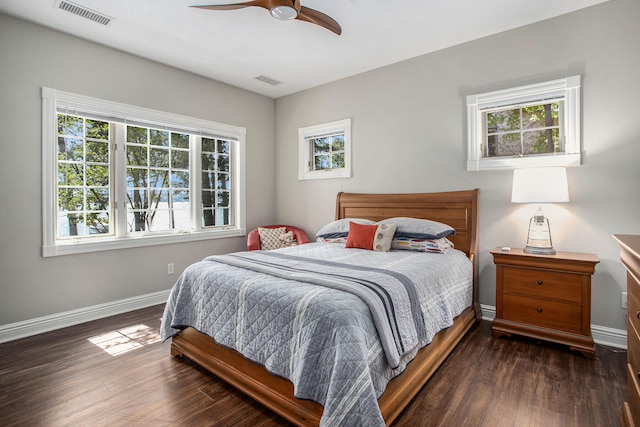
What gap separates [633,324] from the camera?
1457 millimetres

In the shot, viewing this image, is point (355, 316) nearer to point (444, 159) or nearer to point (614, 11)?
point (444, 159)

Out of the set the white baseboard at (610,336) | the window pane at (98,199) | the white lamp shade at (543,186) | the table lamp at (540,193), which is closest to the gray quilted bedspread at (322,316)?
the table lamp at (540,193)

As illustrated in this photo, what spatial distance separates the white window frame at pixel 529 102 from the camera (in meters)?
2.79

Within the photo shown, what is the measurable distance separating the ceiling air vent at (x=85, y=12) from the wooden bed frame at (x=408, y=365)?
2732mm

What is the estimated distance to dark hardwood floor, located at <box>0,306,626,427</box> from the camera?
5.84 ft

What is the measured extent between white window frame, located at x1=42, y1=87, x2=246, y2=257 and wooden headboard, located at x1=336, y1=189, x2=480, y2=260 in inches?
65.8

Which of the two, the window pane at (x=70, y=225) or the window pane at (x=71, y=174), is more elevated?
the window pane at (x=71, y=174)

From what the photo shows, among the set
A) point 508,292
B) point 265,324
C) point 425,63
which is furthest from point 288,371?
point 425,63

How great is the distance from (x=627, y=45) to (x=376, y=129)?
226cm

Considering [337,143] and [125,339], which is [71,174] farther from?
[337,143]

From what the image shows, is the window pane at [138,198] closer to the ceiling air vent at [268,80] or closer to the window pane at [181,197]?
the window pane at [181,197]

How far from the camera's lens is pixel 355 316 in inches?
62.0

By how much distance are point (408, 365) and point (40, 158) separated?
3495mm

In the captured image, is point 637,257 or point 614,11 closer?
point 637,257
